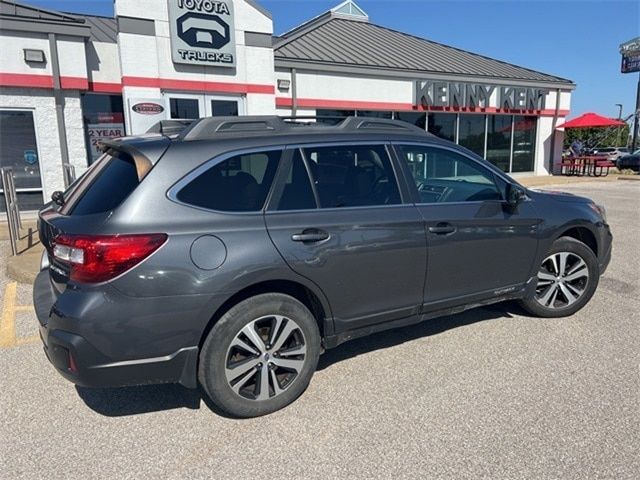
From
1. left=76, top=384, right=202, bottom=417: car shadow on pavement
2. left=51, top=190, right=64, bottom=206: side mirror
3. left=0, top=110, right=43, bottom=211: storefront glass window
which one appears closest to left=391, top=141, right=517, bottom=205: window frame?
left=76, top=384, right=202, bottom=417: car shadow on pavement

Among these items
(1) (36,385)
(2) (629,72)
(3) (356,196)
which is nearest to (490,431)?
(3) (356,196)

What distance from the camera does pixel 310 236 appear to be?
9.18 ft

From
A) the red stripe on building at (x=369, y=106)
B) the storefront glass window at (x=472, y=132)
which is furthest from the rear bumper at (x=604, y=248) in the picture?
the storefront glass window at (x=472, y=132)

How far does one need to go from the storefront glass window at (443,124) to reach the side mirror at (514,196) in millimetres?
11881

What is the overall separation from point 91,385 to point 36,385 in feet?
3.46

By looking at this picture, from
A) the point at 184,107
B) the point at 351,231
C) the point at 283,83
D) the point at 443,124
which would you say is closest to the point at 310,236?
the point at 351,231

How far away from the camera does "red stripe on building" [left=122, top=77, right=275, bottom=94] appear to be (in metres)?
9.58

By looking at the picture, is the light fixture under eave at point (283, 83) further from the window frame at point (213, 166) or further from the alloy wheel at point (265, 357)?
the alloy wheel at point (265, 357)

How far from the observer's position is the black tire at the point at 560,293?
412 centimetres

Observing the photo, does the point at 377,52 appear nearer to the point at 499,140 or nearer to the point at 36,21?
the point at 499,140

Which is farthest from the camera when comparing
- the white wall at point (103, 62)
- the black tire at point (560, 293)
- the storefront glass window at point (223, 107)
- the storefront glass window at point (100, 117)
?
the storefront glass window at point (223, 107)

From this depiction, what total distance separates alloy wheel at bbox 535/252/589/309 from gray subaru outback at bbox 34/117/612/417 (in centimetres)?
56

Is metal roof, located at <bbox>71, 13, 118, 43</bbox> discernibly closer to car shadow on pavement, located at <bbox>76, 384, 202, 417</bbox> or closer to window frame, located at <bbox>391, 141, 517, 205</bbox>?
window frame, located at <bbox>391, 141, 517, 205</bbox>

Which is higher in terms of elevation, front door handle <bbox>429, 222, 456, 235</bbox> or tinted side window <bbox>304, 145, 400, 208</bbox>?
tinted side window <bbox>304, 145, 400, 208</bbox>
